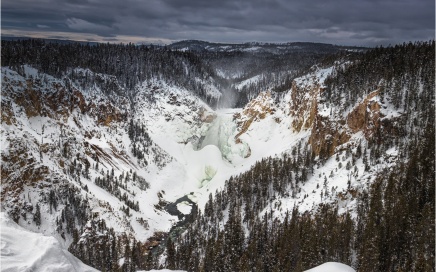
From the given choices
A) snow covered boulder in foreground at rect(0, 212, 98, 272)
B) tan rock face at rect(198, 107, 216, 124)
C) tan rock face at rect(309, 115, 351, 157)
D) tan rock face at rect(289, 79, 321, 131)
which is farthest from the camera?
tan rock face at rect(198, 107, 216, 124)

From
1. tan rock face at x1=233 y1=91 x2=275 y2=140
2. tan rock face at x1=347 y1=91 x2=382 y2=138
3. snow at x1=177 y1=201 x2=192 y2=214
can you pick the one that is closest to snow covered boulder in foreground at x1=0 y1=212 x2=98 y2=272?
tan rock face at x1=347 y1=91 x2=382 y2=138

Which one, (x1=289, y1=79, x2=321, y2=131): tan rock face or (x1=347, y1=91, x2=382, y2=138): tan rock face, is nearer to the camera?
(x1=347, y1=91, x2=382, y2=138): tan rock face

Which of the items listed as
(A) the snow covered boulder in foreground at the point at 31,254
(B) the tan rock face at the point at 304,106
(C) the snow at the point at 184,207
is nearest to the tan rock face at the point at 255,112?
(B) the tan rock face at the point at 304,106

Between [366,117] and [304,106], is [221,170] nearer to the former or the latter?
[304,106]

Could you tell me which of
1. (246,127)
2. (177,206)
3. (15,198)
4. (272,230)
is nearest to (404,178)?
(272,230)

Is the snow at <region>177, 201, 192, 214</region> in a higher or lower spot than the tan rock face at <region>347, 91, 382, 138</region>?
lower

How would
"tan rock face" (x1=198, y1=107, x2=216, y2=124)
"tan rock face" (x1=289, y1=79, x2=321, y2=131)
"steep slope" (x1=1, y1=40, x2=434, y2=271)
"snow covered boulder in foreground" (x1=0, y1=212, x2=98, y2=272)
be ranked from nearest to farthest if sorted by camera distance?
"snow covered boulder in foreground" (x1=0, y1=212, x2=98, y2=272) < "steep slope" (x1=1, y1=40, x2=434, y2=271) < "tan rock face" (x1=289, y1=79, x2=321, y2=131) < "tan rock face" (x1=198, y1=107, x2=216, y2=124)

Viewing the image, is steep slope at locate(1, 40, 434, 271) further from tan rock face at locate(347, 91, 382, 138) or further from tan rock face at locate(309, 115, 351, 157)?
tan rock face at locate(309, 115, 351, 157)

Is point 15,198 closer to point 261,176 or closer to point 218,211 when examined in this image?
point 218,211
